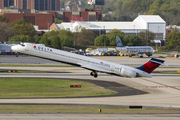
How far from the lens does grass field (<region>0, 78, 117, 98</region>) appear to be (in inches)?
1951

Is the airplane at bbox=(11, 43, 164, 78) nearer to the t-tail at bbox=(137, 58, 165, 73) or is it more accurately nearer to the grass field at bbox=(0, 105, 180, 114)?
the t-tail at bbox=(137, 58, 165, 73)

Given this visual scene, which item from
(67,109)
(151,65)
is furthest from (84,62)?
(67,109)

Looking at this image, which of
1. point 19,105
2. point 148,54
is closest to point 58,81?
point 19,105

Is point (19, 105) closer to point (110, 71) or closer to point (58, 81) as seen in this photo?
point (58, 81)

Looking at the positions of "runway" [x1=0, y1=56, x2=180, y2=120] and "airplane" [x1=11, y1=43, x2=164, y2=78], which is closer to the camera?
"runway" [x1=0, y1=56, x2=180, y2=120]

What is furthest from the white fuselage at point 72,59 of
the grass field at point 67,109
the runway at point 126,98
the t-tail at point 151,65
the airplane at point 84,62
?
the grass field at point 67,109

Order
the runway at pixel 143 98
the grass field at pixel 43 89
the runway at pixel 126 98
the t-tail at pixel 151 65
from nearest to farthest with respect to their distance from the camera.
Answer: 1. the runway at pixel 126 98
2. the runway at pixel 143 98
3. the grass field at pixel 43 89
4. the t-tail at pixel 151 65

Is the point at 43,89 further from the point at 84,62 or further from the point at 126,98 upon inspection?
the point at 126,98

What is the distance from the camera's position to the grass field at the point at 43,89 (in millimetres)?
49556

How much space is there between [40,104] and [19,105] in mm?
2634
